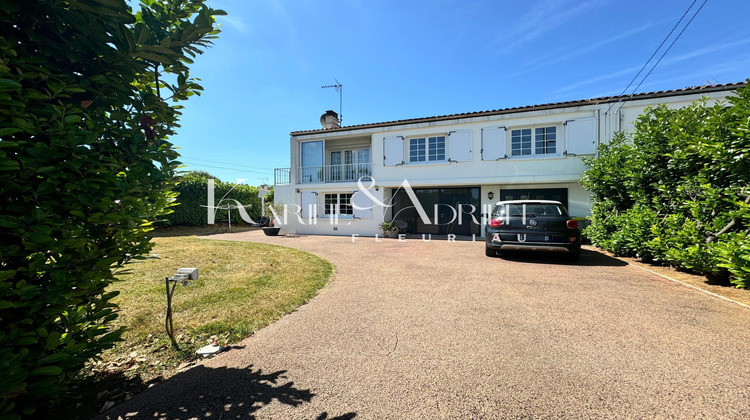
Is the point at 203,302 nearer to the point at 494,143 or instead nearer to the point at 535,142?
the point at 494,143

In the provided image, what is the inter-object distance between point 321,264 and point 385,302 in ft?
9.90

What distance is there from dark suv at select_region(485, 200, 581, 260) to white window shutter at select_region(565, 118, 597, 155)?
5.45 m

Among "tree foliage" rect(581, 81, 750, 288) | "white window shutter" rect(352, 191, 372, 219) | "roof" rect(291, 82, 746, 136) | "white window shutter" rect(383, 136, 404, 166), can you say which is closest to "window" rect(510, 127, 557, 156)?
"roof" rect(291, 82, 746, 136)

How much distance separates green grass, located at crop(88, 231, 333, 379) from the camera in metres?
2.69

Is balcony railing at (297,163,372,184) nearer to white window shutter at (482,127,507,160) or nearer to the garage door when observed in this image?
white window shutter at (482,127,507,160)

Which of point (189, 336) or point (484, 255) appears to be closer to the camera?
point (189, 336)

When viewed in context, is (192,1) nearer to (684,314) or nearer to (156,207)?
(156,207)

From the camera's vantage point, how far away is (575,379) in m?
2.22

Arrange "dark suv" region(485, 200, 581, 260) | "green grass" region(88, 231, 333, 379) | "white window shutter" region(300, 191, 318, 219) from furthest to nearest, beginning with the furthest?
"white window shutter" region(300, 191, 318, 219) < "dark suv" region(485, 200, 581, 260) < "green grass" region(88, 231, 333, 379)

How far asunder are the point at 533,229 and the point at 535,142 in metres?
6.65

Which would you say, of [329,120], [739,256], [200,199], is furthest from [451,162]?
[200,199]

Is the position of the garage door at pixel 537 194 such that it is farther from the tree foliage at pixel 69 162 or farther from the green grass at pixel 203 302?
the tree foliage at pixel 69 162

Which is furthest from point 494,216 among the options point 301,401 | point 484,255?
point 301,401

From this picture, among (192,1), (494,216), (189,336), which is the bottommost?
(189,336)
